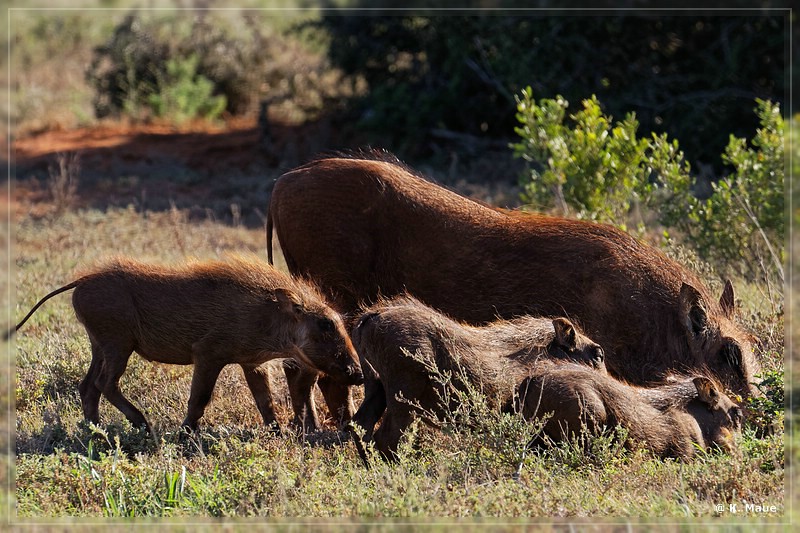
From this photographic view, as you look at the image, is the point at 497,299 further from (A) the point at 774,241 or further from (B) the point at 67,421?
(A) the point at 774,241

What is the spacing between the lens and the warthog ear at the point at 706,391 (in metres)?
4.75

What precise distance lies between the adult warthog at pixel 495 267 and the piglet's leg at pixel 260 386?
0.55 m

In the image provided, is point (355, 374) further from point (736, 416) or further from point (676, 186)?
point (676, 186)

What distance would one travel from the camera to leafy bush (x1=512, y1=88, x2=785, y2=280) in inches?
292

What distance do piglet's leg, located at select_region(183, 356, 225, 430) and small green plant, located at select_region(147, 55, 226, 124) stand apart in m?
13.0

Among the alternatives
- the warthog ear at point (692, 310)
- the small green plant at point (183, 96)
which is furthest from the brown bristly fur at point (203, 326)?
the small green plant at point (183, 96)

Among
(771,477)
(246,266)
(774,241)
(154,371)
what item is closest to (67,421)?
(154,371)

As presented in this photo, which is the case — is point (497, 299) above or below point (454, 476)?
above

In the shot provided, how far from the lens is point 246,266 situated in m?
5.35

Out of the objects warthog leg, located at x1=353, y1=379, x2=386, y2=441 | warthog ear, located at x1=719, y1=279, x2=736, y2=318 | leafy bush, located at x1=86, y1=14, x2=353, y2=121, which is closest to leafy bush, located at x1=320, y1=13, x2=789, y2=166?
leafy bush, located at x1=86, y1=14, x2=353, y2=121

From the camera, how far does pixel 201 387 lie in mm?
5066

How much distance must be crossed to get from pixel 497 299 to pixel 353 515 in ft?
6.01

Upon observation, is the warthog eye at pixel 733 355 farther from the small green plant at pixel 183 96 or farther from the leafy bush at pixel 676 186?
the small green plant at pixel 183 96

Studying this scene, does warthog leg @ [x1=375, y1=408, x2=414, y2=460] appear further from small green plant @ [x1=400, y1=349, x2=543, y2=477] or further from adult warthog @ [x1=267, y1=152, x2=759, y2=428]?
adult warthog @ [x1=267, y1=152, x2=759, y2=428]
